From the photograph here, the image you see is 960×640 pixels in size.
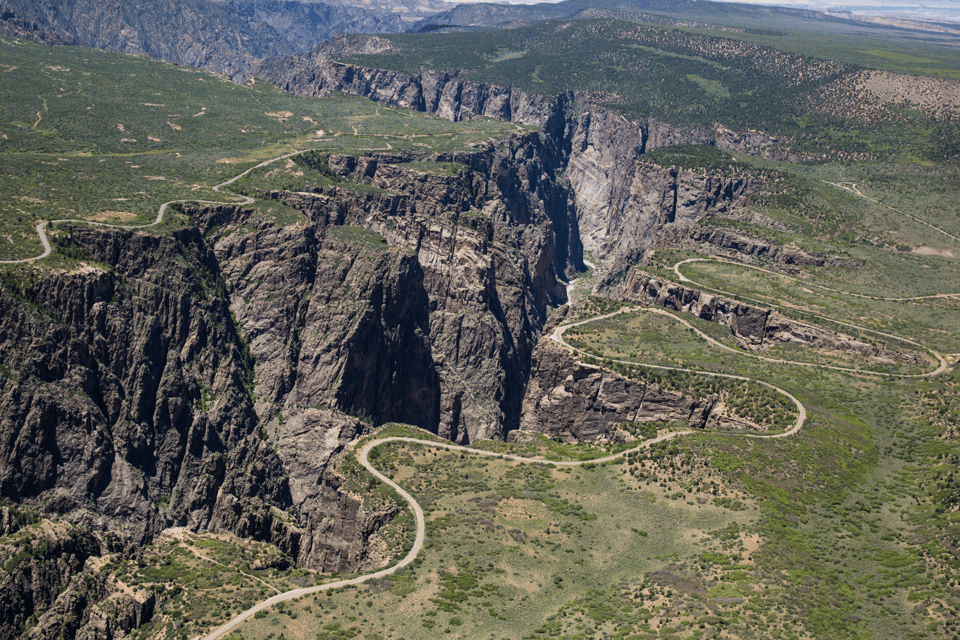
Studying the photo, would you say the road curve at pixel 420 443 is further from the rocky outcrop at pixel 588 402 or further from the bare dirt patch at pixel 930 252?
the bare dirt patch at pixel 930 252

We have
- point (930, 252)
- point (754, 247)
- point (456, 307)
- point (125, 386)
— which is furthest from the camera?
point (930, 252)

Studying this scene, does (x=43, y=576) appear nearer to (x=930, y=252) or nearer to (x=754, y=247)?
(x=754, y=247)

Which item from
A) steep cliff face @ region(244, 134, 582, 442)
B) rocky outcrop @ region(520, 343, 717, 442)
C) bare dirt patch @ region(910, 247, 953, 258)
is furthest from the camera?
bare dirt patch @ region(910, 247, 953, 258)

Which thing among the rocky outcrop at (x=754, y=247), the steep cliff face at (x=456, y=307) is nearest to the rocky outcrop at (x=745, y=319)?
the steep cliff face at (x=456, y=307)

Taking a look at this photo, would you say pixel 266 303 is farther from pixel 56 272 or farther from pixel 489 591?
pixel 489 591

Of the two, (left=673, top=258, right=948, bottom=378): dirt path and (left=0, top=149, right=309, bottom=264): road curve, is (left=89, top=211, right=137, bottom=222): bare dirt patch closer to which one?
(left=0, top=149, right=309, bottom=264): road curve

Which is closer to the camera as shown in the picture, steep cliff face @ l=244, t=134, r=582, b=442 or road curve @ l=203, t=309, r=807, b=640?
road curve @ l=203, t=309, r=807, b=640

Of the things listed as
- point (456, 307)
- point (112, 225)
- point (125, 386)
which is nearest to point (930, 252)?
point (456, 307)

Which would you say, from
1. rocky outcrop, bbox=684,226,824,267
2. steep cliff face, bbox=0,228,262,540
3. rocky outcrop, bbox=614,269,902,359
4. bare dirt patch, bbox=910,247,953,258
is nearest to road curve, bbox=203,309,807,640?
rocky outcrop, bbox=614,269,902,359

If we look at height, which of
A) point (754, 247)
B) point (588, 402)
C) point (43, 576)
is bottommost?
point (43, 576)
